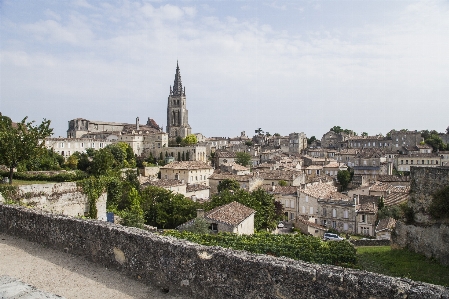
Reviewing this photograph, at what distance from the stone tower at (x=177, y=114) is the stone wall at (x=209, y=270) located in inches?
4497

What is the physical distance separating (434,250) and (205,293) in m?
13.9

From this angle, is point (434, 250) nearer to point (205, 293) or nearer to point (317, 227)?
point (205, 293)

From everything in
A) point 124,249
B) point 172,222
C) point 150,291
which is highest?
point 124,249

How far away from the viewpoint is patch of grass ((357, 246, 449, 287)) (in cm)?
1443

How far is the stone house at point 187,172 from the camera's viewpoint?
204ft

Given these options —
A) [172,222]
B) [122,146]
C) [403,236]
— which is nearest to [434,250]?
[403,236]

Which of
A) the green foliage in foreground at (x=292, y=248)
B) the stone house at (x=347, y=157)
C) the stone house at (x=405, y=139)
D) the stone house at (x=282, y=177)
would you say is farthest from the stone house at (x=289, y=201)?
the stone house at (x=405, y=139)

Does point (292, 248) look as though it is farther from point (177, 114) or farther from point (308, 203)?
point (177, 114)

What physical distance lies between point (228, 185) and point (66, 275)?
157 ft

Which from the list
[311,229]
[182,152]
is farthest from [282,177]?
[182,152]

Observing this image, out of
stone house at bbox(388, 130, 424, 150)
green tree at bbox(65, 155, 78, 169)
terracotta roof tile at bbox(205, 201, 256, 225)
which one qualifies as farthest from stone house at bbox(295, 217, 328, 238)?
stone house at bbox(388, 130, 424, 150)

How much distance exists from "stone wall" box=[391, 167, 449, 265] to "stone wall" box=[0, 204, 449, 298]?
42.5ft

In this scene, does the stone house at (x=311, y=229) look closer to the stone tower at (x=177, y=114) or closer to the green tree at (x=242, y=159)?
the green tree at (x=242, y=159)

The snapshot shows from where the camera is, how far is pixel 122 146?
78812mm
